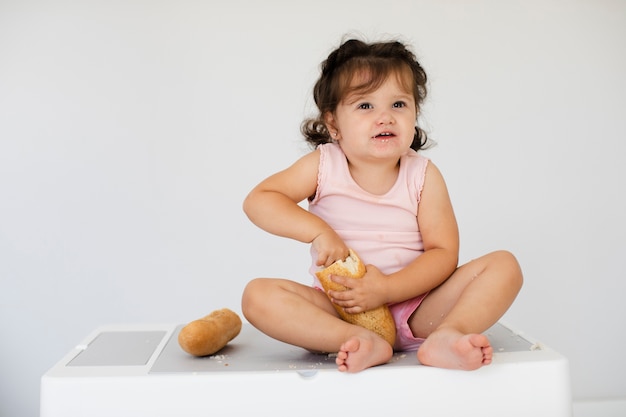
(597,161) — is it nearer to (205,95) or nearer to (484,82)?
(484,82)

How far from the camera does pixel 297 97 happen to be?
2.13 meters

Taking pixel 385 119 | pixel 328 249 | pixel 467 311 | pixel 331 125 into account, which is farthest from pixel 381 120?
pixel 467 311

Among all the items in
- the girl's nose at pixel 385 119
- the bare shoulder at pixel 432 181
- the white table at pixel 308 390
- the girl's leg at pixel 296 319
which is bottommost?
the white table at pixel 308 390

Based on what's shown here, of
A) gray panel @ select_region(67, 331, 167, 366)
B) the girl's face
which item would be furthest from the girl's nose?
gray panel @ select_region(67, 331, 167, 366)

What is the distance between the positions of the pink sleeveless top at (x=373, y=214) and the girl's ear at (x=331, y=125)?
54mm

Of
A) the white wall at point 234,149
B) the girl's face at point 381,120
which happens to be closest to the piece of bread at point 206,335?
the girl's face at point 381,120

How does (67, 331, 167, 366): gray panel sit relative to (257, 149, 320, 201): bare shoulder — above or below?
below

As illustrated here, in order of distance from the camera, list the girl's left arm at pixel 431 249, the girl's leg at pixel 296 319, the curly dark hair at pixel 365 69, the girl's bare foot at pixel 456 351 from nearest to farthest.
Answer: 1. the girl's bare foot at pixel 456 351
2. the girl's leg at pixel 296 319
3. the girl's left arm at pixel 431 249
4. the curly dark hair at pixel 365 69

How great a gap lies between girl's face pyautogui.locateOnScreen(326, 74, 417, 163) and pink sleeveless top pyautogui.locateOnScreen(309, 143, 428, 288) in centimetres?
6

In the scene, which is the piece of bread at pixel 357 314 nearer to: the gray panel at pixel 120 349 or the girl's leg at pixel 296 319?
the girl's leg at pixel 296 319

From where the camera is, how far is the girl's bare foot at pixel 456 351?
3.54ft

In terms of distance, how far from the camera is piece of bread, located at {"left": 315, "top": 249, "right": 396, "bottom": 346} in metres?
1.25

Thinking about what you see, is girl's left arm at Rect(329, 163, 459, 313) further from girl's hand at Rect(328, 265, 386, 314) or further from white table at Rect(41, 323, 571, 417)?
white table at Rect(41, 323, 571, 417)

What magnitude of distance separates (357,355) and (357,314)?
0.56 ft
